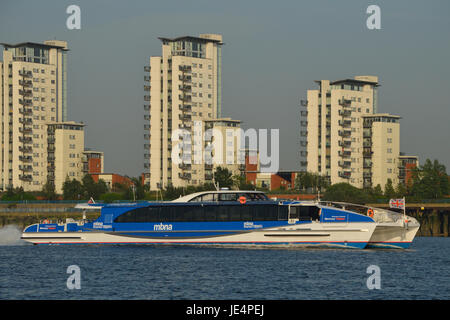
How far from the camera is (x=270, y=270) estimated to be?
5084 cm

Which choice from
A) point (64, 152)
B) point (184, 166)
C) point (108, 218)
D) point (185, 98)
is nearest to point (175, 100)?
point (185, 98)

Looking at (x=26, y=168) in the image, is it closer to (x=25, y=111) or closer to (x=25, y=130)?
(x=25, y=130)

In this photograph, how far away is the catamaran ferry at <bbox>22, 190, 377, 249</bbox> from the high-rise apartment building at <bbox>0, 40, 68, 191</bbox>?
10154 cm

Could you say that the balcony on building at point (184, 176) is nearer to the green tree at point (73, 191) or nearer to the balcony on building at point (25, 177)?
the green tree at point (73, 191)

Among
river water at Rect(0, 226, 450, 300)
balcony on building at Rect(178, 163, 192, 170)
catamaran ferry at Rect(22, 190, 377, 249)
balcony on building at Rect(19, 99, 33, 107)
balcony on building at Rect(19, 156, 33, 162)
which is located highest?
balcony on building at Rect(19, 99, 33, 107)

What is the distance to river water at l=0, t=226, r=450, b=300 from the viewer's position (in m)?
42.0

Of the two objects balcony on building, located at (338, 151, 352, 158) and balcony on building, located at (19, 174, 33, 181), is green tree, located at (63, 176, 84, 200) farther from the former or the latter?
balcony on building, located at (338, 151, 352, 158)

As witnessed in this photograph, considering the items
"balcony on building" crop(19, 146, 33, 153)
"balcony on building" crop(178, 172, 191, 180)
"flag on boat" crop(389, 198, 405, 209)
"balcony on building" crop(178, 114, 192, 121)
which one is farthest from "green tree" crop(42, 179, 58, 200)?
"flag on boat" crop(389, 198, 405, 209)

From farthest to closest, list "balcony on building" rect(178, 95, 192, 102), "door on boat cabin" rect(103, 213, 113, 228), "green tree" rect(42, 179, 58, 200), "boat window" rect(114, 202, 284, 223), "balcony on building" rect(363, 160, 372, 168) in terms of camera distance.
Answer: "balcony on building" rect(363, 160, 372, 168) < "balcony on building" rect(178, 95, 192, 102) < "green tree" rect(42, 179, 58, 200) < "door on boat cabin" rect(103, 213, 113, 228) < "boat window" rect(114, 202, 284, 223)

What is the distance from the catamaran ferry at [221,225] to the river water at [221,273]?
0.94 metres

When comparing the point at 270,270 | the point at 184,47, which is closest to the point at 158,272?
the point at 270,270

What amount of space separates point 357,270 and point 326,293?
9.50 meters

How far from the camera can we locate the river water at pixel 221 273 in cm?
4200
